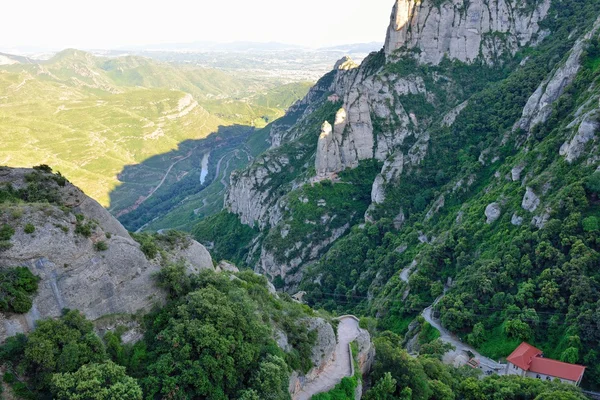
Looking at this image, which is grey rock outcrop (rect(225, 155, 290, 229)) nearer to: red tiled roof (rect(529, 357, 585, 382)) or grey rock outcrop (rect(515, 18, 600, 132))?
grey rock outcrop (rect(515, 18, 600, 132))

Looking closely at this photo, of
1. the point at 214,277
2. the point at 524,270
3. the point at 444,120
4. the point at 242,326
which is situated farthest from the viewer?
the point at 444,120

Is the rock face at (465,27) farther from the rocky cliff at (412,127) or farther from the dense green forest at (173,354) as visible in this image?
the dense green forest at (173,354)

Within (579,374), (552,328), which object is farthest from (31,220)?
(552,328)

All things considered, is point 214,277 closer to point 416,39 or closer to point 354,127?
point 354,127

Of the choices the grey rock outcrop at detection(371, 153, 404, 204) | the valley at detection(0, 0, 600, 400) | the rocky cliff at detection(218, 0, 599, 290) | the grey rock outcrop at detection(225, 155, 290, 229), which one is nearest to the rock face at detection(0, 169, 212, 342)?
the valley at detection(0, 0, 600, 400)

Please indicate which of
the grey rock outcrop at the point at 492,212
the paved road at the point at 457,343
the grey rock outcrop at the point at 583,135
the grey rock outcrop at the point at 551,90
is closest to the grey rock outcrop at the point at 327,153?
the grey rock outcrop at the point at 551,90

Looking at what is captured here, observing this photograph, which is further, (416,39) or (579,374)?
(416,39)

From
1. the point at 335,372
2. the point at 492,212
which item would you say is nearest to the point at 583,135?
the point at 492,212

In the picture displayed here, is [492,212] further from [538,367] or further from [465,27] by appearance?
[465,27]
